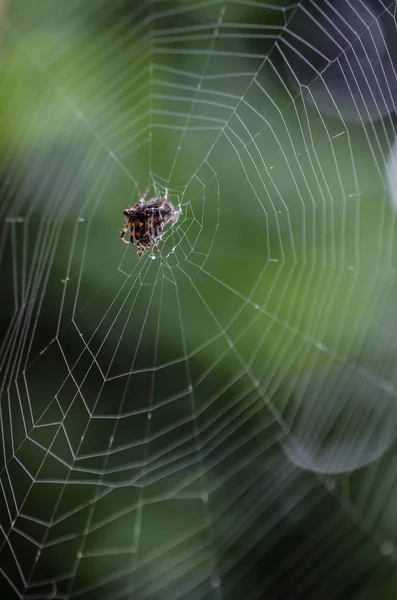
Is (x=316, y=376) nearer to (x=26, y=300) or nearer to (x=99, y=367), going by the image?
(x=99, y=367)

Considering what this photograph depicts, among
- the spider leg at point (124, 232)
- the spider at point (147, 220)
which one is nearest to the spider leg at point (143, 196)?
the spider at point (147, 220)

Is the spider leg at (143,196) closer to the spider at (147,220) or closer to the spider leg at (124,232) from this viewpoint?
A: the spider at (147,220)

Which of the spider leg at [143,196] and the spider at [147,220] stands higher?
the spider leg at [143,196]

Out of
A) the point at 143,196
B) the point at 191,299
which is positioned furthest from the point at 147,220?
the point at 191,299

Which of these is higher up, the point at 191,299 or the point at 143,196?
the point at 143,196

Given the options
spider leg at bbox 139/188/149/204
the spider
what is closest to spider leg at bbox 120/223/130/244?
the spider

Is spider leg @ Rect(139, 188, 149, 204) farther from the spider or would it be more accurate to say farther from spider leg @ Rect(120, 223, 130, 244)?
spider leg @ Rect(120, 223, 130, 244)

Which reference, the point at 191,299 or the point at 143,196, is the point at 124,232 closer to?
the point at 143,196
